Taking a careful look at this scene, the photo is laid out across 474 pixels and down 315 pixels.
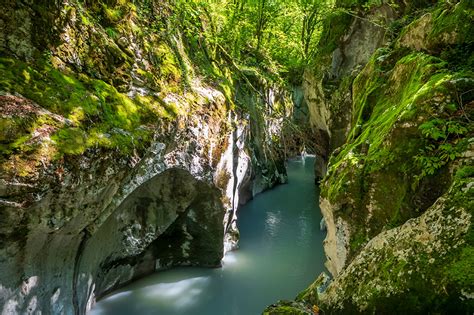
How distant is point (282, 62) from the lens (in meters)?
23.7

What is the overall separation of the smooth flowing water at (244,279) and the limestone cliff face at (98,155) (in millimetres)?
458

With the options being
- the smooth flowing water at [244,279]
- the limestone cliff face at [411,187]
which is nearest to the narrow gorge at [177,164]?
the limestone cliff face at [411,187]

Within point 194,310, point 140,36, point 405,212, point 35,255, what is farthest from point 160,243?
point 405,212

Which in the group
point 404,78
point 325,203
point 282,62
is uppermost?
point 282,62

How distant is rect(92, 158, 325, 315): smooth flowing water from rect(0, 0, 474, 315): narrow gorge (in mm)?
236

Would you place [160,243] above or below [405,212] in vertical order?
below

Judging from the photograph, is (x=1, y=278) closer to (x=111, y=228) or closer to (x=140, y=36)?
(x=111, y=228)

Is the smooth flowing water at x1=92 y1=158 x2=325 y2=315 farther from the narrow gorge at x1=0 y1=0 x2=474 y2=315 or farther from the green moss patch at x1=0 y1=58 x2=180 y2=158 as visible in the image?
the green moss patch at x1=0 y1=58 x2=180 y2=158

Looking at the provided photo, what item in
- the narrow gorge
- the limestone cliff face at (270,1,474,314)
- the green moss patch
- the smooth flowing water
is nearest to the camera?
the limestone cliff face at (270,1,474,314)

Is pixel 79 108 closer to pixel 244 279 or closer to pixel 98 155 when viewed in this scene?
pixel 98 155

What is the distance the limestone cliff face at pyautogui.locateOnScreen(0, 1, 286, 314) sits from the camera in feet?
16.5

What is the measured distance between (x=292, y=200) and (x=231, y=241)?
7761 mm

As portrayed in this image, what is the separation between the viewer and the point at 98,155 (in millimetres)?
5785

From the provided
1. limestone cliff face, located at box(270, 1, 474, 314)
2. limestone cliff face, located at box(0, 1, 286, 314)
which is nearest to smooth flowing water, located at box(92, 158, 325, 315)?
limestone cliff face, located at box(0, 1, 286, 314)
